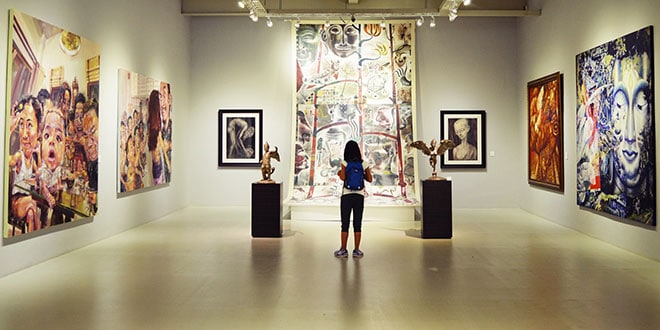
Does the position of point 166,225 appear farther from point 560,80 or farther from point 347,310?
point 560,80

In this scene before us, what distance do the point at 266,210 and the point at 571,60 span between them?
7.43 meters

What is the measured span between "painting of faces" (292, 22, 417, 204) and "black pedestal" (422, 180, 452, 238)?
169 inches

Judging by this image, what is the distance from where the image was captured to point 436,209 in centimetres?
1062

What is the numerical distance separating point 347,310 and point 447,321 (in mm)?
1062

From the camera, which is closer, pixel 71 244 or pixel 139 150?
pixel 71 244

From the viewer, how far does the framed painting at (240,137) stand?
53.2 feet

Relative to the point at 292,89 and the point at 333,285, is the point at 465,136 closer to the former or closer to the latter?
the point at 292,89

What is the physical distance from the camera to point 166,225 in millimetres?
12297

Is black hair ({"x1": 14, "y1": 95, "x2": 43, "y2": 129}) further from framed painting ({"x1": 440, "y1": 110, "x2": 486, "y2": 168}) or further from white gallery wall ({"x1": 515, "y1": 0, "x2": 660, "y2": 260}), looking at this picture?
framed painting ({"x1": 440, "y1": 110, "x2": 486, "y2": 168})

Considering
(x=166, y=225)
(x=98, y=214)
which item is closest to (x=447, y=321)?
(x=98, y=214)

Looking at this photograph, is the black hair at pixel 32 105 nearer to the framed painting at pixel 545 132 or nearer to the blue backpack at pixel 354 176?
the blue backpack at pixel 354 176

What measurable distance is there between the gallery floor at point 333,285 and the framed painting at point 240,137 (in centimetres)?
551

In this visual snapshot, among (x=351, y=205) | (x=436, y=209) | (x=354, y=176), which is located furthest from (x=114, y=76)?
(x=436, y=209)

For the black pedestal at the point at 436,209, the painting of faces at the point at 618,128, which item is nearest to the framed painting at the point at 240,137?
the black pedestal at the point at 436,209
